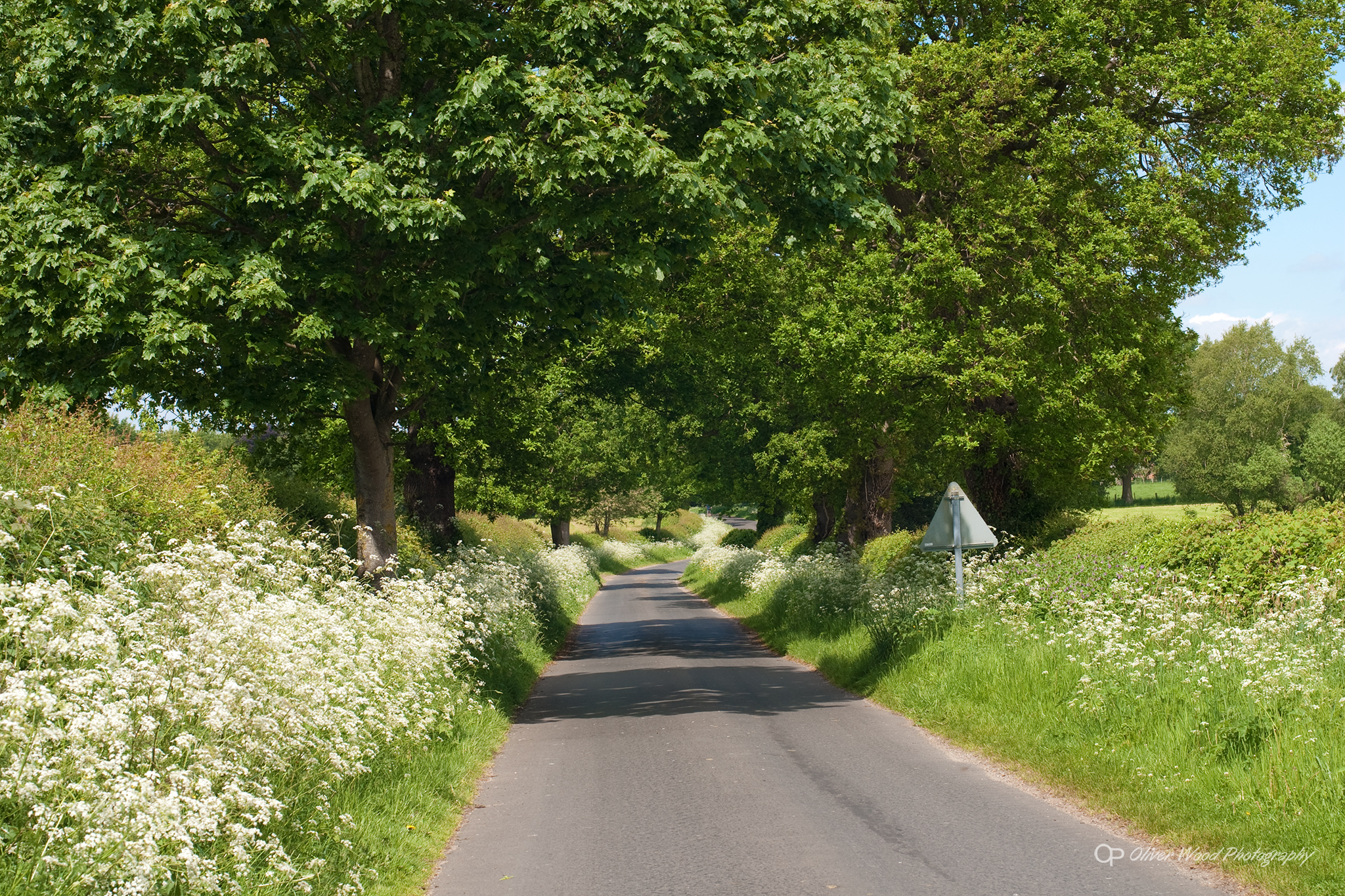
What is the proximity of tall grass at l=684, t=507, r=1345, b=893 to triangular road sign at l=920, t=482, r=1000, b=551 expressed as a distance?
2.75ft

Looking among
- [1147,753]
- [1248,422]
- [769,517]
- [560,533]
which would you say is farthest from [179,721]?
[1248,422]

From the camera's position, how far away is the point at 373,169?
1168 centimetres

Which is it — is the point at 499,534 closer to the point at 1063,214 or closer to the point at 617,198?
the point at 1063,214

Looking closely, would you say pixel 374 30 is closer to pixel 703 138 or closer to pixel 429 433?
pixel 703 138

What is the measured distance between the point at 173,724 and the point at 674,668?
13.7m

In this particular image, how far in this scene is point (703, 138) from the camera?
12328mm

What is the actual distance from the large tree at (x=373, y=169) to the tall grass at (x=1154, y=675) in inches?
226

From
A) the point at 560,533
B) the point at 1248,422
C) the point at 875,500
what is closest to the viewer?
the point at 875,500

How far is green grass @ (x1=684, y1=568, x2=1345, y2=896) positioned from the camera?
6.55 meters

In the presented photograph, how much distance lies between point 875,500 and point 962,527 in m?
13.7

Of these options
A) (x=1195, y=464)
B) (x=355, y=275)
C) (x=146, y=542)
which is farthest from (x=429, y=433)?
(x=1195, y=464)

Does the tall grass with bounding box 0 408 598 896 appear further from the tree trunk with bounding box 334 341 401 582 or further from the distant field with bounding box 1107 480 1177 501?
the distant field with bounding box 1107 480 1177 501

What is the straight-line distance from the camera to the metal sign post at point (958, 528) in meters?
14.8

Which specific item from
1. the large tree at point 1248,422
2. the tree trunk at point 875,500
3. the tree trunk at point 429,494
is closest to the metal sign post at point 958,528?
the tree trunk at point 875,500
